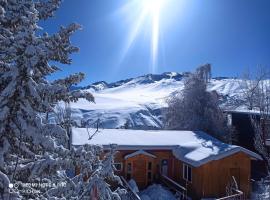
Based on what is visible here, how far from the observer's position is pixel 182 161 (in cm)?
2023

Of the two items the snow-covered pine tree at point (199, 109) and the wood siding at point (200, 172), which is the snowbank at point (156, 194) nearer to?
the wood siding at point (200, 172)

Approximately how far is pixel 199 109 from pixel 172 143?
425 inches

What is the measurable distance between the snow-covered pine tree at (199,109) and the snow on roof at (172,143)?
5.90 m

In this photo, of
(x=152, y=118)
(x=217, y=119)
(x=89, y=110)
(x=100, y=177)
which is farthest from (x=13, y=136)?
(x=89, y=110)

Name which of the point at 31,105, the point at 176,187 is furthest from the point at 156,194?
the point at 31,105

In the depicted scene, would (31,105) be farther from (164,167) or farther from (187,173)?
(164,167)

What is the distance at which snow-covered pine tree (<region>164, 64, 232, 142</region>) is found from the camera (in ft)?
101

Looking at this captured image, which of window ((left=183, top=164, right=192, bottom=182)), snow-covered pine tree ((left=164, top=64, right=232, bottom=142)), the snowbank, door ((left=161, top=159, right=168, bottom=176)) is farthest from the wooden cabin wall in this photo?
snow-covered pine tree ((left=164, top=64, right=232, bottom=142))

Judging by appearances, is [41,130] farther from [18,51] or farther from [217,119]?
[217,119]

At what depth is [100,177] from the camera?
4.75 meters

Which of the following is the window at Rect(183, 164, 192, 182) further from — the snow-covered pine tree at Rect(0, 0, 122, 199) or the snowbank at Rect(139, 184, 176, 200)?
the snow-covered pine tree at Rect(0, 0, 122, 199)

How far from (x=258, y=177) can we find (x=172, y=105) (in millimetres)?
12928

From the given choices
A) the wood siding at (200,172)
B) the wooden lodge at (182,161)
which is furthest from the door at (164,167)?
the wood siding at (200,172)

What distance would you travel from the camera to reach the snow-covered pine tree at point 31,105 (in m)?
4.14
